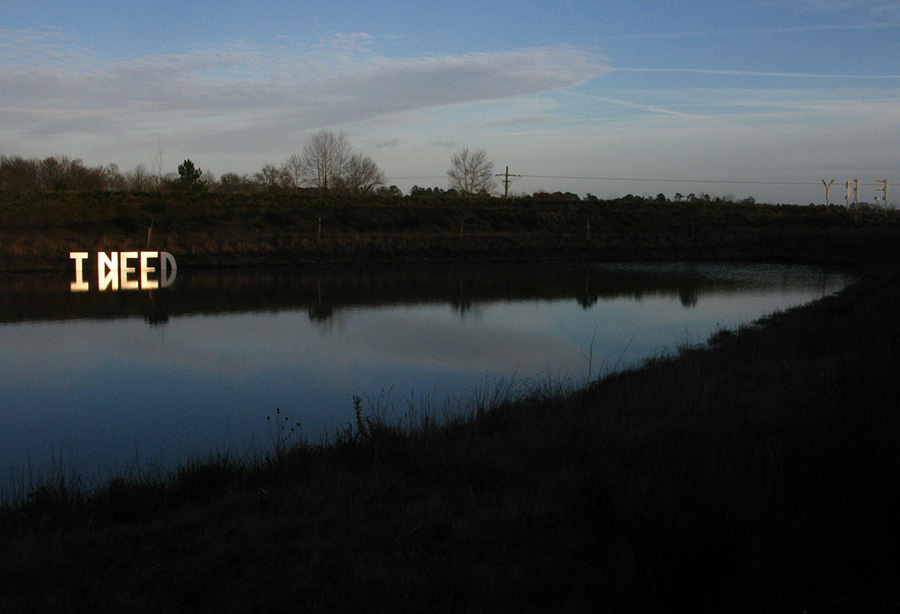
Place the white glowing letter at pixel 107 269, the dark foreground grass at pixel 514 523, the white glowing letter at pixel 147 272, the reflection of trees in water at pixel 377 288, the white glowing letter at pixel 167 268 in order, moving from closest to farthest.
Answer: the dark foreground grass at pixel 514 523, the reflection of trees in water at pixel 377 288, the white glowing letter at pixel 147 272, the white glowing letter at pixel 107 269, the white glowing letter at pixel 167 268

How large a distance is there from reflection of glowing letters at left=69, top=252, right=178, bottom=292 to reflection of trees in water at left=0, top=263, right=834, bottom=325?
59 cm

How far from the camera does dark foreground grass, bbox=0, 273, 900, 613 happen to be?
122 inches

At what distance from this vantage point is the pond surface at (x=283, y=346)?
752 centimetres

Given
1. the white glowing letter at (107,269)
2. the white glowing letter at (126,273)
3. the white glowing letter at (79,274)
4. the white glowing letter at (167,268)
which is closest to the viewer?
the white glowing letter at (79,274)

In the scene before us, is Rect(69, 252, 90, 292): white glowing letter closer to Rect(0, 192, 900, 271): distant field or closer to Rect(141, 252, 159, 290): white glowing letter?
Rect(0, 192, 900, 271): distant field

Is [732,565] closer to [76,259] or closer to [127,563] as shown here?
[127,563]

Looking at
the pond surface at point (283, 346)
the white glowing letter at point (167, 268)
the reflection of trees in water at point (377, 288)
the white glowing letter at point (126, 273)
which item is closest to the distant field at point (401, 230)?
the white glowing letter at point (167, 268)

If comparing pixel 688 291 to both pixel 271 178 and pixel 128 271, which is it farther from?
pixel 271 178

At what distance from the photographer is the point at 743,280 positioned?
25281 millimetres

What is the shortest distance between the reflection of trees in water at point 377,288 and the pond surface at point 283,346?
0.10 metres

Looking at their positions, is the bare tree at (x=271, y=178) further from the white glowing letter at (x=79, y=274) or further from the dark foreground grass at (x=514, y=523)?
the dark foreground grass at (x=514, y=523)

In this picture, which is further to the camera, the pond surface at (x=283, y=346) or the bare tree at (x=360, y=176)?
the bare tree at (x=360, y=176)

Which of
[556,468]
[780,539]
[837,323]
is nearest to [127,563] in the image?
[556,468]

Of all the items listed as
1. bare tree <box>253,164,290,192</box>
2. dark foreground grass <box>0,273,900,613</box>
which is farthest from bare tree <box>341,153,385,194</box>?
dark foreground grass <box>0,273,900,613</box>
